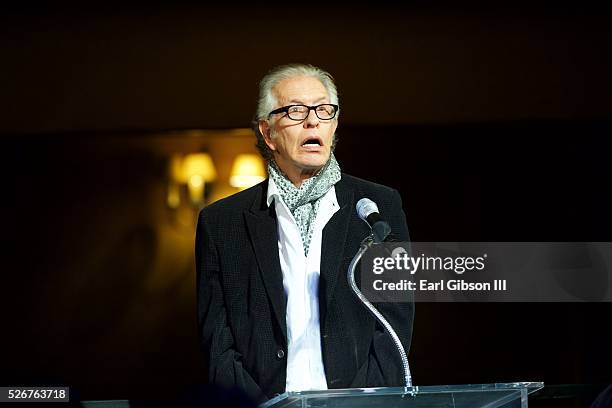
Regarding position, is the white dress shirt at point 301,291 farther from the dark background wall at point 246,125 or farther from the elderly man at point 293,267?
the dark background wall at point 246,125

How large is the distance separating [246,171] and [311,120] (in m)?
1.38

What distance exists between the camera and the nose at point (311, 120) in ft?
11.2

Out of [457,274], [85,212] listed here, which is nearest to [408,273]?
[457,274]

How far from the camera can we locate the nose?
11.2 ft

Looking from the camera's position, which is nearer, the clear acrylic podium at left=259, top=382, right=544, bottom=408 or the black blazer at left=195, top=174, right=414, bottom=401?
the clear acrylic podium at left=259, top=382, right=544, bottom=408

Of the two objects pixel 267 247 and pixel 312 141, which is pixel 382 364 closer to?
pixel 267 247

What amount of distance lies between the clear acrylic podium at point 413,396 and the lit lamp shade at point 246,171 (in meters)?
2.47

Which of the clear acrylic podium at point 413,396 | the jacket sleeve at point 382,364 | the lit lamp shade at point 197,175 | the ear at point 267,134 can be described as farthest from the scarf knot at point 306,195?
the lit lamp shade at point 197,175

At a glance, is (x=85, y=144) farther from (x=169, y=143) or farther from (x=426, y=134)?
(x=426, y=134)

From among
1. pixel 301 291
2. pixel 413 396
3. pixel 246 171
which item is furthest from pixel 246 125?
pixel 413 396

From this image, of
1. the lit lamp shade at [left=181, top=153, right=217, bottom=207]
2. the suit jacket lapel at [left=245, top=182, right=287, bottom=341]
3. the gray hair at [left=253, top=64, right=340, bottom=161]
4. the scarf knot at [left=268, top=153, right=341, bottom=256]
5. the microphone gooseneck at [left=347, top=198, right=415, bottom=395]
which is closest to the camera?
the microphone gooseneck at [left=347, top=198, right=415, bottom=395]

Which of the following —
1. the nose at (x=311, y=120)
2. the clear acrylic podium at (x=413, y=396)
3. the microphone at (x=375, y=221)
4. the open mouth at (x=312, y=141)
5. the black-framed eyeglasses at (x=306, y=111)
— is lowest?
the clear acrylic podium at (x=413, y=396)

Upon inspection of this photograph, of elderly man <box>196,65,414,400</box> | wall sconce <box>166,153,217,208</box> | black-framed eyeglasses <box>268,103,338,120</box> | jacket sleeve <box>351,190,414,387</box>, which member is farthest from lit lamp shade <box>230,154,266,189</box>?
jacket sleeve <box>351,190,414,387</box>

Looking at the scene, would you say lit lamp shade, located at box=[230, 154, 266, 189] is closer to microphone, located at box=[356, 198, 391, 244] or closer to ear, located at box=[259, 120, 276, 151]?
ear, located at box=[259, 120, 276, 151]
